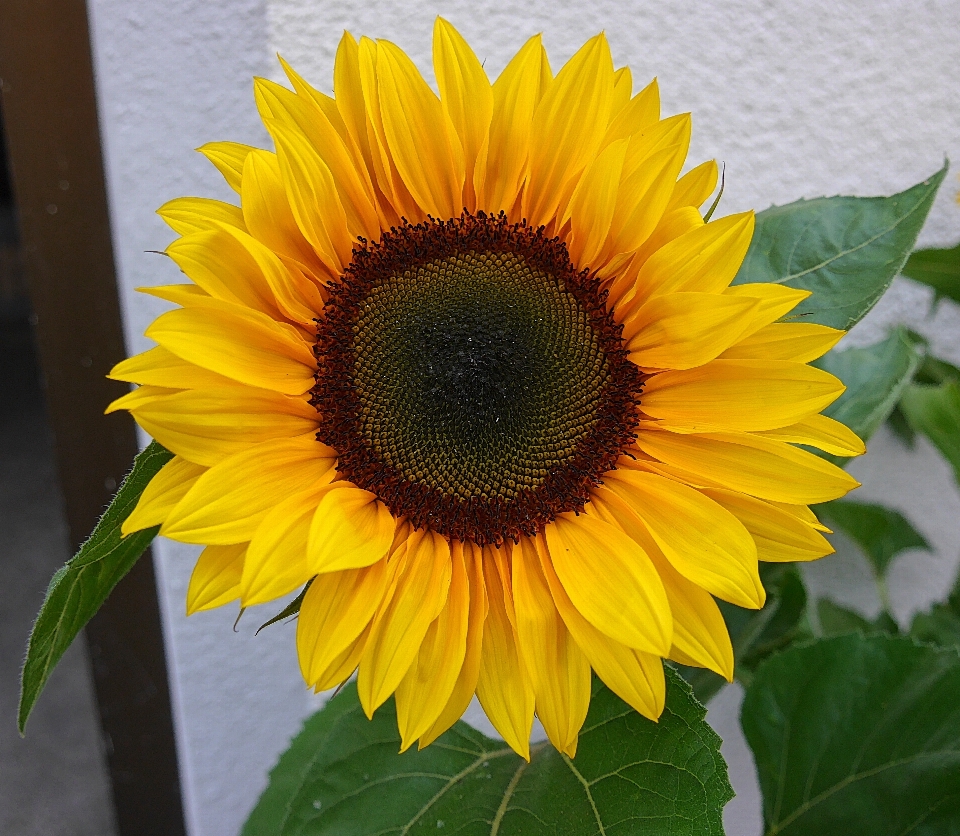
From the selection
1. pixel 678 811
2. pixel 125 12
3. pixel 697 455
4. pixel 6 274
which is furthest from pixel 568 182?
pixel 6 274

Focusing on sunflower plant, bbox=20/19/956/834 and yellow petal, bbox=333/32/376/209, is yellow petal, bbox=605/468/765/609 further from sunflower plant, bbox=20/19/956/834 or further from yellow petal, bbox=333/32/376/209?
yellow petal, bbox=333/32/376/209

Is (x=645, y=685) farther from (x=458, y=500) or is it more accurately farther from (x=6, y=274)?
(x=6, y=274)

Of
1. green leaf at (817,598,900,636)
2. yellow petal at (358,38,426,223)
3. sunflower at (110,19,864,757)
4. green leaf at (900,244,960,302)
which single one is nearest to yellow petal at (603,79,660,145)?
sunflower at (110,19,864,757)

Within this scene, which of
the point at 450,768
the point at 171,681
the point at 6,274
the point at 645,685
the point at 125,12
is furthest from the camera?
the point at 6,274

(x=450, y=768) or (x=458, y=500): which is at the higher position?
(x=458, y=500)

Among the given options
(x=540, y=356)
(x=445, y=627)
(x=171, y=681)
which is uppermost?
(x=540, y=356)

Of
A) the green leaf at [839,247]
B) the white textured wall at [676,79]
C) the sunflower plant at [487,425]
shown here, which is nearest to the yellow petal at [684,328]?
the sunflower plant at [487,425]

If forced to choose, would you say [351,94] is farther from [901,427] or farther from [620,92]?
[901,427]
